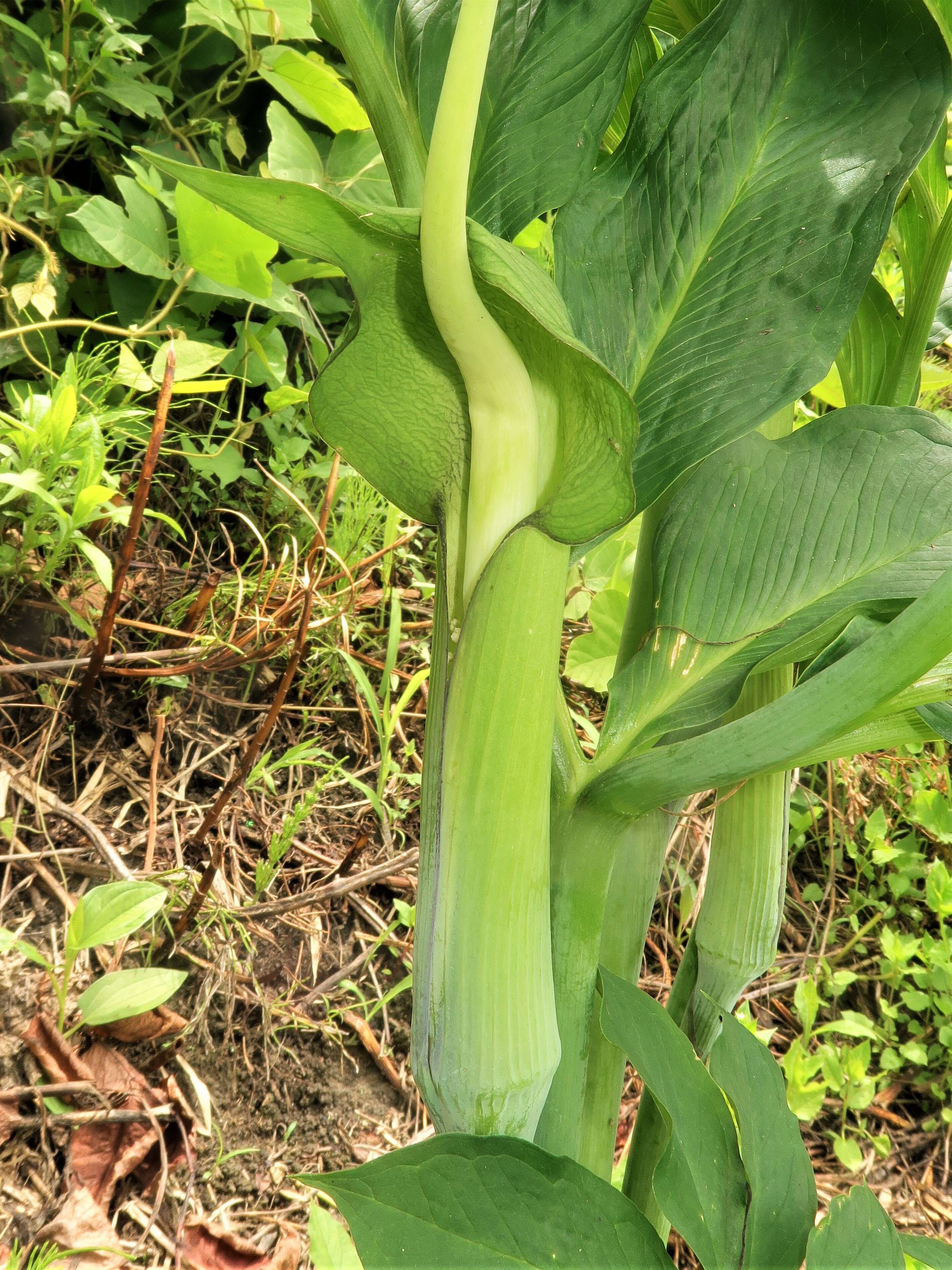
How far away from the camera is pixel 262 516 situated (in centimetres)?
99

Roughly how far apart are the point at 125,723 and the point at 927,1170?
0.87 m

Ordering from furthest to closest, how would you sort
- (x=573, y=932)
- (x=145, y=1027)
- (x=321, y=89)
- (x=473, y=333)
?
(x=321, y=89) < (x=145, y=1027) < (x=573, y=932) < (x=473, y=333)

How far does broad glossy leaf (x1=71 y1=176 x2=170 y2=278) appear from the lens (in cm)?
84

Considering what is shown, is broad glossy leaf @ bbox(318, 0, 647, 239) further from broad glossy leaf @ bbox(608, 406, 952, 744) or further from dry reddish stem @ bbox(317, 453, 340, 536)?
dry reddish stem @ bbox(317, 453, 340, 536)

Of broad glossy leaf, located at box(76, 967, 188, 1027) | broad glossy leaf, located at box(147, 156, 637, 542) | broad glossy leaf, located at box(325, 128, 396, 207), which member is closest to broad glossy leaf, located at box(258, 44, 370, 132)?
broad glossy leaf, located at box(325, 128, 396, 207)

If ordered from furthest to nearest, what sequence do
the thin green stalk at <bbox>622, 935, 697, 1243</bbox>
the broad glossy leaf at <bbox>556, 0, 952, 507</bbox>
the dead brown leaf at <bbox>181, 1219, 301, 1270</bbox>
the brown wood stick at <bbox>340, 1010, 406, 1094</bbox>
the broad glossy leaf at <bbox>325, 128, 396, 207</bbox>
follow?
the broad glossy leaf at <bbox>325, 128, 396, 207</bbox> → the brown wood stick at <bbox>340, 1010, 406, 1094</bbox> → the dead brown leaf at <bbox>181, 1219, 301, 1270</bbox> → the thin green stalk at <bbox>622, 935, 697, 1243</bbox> → the broad glossy leaf at <bbox>556, 0, 952, 507</bbox>

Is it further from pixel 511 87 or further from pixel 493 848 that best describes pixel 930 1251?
pixel 511 87

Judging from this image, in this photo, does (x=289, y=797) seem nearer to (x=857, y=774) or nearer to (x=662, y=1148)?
(x=662, y=1148)

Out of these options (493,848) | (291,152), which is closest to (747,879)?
(493,848)

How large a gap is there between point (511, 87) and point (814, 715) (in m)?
0.27

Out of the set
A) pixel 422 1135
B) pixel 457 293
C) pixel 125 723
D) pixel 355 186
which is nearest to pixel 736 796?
pixel 457 293

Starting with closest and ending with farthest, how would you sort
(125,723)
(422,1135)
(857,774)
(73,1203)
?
1. (73,1203)
2. (422,1135)
3. (125,723)
4. (857,774)

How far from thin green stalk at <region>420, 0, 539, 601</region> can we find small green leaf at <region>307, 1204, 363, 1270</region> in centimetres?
43

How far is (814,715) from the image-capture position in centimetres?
35
